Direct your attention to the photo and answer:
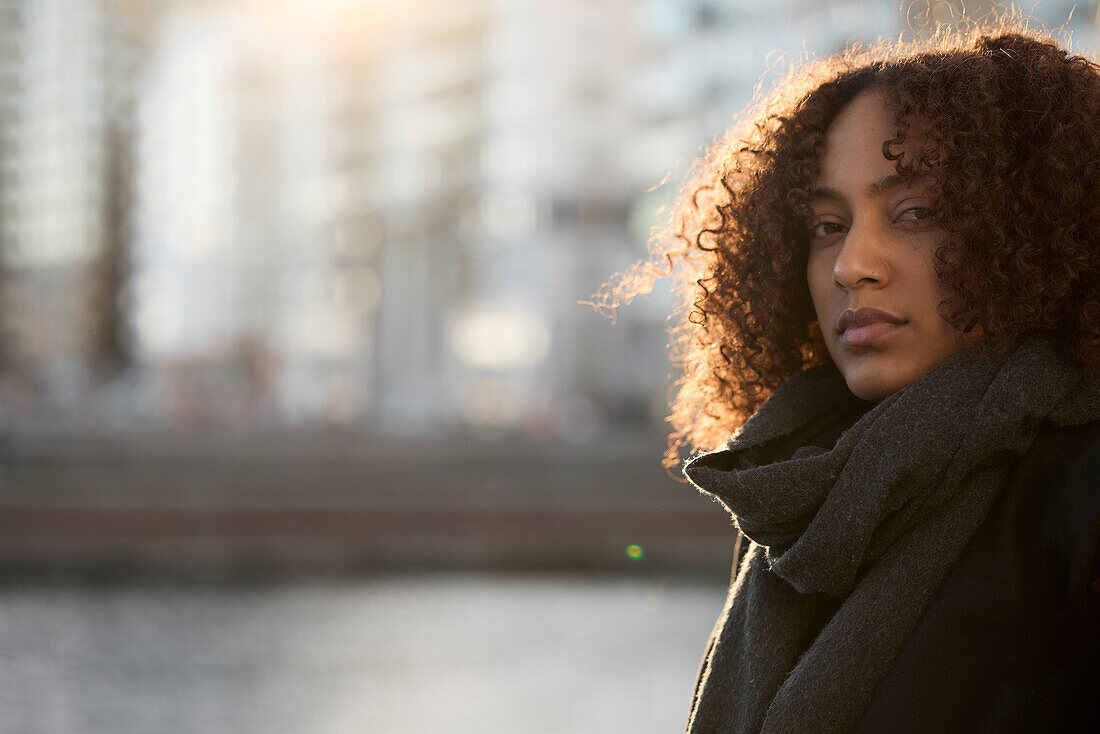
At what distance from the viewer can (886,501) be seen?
1.34 meters

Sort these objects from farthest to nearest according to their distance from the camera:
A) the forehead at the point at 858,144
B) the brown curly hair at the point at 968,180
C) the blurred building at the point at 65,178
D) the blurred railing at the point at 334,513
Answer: the blurred building at the point at 65,178 → the blurred railing at the point at 334,513 → the forehead at the point at 858,144 → the brown curly hair at the point at 968,180

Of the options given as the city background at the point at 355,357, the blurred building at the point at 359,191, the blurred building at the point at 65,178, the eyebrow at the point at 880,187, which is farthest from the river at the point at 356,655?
the blurred building at the point at 65,178

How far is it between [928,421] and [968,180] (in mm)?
351

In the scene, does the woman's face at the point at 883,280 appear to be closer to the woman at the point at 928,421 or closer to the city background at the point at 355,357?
the woman at the point at 928,421

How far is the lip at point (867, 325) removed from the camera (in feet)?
4.95

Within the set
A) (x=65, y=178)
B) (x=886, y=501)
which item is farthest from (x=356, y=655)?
(x=65, y=178)

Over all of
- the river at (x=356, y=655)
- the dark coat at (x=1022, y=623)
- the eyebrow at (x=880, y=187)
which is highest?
the eyebrow at (x=880, y=187)

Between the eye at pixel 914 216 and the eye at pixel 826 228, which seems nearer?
the eye at pixel 914 216

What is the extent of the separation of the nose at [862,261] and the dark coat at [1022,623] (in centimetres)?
31

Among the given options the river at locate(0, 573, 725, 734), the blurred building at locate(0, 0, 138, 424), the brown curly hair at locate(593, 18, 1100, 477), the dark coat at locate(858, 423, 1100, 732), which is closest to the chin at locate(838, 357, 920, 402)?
the brown curly hair at locate(593, 18, 1100, 477)

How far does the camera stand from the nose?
4.91 feet

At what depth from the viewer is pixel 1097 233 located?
1459 mm

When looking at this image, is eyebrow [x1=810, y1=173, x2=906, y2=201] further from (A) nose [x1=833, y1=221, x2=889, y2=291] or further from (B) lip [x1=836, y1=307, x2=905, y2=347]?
(B) lip [x1=836, y1=307, x2=905, y2=347]

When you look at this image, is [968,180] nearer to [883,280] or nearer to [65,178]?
[883,280]
